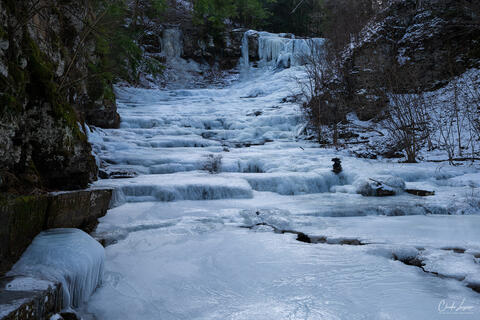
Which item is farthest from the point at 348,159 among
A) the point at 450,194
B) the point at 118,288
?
the point at 118,288

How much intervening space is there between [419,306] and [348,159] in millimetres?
6090

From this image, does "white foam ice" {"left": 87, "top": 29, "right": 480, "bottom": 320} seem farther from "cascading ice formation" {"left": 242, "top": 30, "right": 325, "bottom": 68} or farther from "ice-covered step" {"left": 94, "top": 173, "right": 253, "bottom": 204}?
"cascading ice formation" {"left": 242, "top": 30, "right": 325, "bottom": 68}

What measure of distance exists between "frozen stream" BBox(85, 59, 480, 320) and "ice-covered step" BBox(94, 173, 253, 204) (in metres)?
0.02

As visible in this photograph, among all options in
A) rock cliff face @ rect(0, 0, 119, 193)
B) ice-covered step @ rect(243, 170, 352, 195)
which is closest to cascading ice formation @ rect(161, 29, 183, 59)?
ice-covered step @ rect(243, 170, 352, 195)

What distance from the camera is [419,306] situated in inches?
75.6

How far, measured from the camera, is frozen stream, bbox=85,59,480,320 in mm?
2000

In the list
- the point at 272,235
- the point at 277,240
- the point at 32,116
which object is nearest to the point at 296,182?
the point at 272,235

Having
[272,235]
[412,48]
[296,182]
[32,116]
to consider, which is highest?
[412,48]

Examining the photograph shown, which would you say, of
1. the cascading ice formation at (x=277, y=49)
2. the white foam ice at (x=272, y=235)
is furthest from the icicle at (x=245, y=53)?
the white foam ice at (x=272, y=235)

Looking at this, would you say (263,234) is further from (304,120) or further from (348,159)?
(304,120)
